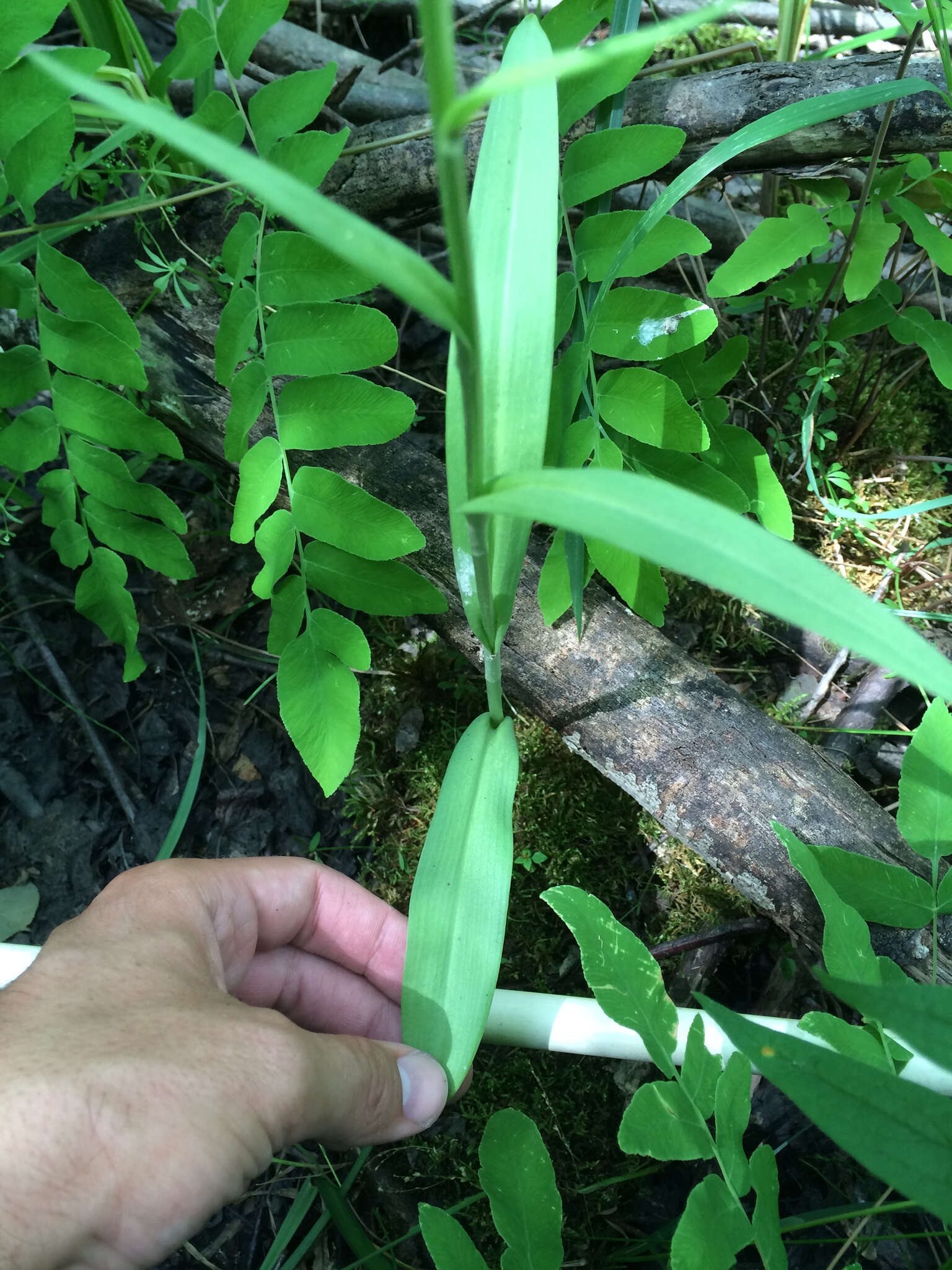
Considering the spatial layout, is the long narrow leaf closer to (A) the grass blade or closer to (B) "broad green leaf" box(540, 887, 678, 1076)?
(B) "broad green leaf" box(540, 887, 678, 1076)

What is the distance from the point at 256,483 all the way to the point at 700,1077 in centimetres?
110

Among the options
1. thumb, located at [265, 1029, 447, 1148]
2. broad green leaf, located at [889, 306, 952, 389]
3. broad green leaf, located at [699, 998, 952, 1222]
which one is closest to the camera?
broad green leaf, located at [699, 998, 952, 1222]

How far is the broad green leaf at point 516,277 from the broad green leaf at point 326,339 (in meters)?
0.24

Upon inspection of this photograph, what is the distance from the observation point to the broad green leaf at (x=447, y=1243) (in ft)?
3.07

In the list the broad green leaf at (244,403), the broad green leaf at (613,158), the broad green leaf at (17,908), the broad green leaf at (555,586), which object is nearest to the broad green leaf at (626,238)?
the broad green leaf at (613,158)

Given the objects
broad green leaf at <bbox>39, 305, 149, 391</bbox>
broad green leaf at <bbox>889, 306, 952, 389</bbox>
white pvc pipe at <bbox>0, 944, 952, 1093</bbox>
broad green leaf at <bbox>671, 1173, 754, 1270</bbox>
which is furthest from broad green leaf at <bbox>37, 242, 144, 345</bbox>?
broad green leaf at <bbox>889, 306, 952, 389</bbox>

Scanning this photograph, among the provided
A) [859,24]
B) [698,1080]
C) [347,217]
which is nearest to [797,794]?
[698,1080]

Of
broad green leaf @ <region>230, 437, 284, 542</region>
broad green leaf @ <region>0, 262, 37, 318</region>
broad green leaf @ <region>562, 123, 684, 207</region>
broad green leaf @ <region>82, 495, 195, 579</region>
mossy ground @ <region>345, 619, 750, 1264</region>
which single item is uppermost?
broad green leaf @ <region>562, 123, 684, 207</region>

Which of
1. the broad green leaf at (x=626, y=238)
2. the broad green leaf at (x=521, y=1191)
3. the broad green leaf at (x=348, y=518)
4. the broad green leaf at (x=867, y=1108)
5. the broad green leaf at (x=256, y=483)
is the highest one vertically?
the broad green leaf at (x=626, y=238)

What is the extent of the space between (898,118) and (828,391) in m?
0.55

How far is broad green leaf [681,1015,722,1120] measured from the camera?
94cm

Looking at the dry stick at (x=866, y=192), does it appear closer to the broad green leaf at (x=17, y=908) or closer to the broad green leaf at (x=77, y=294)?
the broad green leaf at (x=77, y=294)

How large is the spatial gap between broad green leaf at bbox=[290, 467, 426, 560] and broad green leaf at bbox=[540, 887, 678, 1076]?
635 millimetres

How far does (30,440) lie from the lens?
147cm
